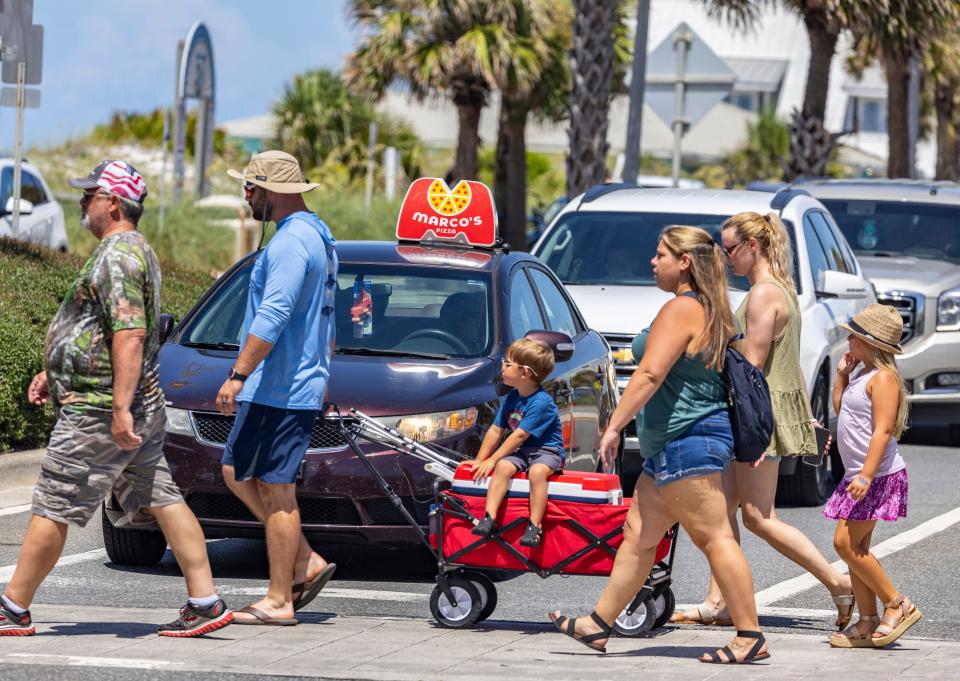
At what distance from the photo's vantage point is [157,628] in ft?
22.3

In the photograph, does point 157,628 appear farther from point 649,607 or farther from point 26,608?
point 649,607

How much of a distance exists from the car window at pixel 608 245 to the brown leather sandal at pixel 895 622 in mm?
5171

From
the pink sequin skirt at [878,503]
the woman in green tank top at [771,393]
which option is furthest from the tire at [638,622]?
the pink sequin skirt at [878,503]

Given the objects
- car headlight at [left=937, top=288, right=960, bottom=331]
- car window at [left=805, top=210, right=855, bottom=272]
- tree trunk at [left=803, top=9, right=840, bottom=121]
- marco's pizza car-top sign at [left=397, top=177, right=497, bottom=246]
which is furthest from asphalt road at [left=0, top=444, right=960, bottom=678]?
tree trunk at [left=803, top=9, right=840, bottom=121]

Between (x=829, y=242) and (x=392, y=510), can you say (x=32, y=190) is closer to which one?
(x=829, y=242)

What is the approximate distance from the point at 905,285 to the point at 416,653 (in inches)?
357

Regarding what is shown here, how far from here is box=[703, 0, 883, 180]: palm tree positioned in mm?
27312

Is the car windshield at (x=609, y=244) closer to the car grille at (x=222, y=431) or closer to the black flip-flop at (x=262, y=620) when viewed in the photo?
the car grille at (x=222, y=431)

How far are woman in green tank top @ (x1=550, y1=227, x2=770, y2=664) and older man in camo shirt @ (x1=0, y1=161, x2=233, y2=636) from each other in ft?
5.48

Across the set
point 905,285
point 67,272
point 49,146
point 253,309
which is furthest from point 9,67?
point 49,146

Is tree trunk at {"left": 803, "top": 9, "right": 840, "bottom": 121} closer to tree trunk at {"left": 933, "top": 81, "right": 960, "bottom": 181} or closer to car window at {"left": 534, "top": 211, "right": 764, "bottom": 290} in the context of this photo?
car window at {"left": 534, "top": 211, "right": 764, "bottom": 290}

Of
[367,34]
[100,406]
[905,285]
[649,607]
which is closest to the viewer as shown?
[100,406]

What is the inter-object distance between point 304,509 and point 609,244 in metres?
4.98

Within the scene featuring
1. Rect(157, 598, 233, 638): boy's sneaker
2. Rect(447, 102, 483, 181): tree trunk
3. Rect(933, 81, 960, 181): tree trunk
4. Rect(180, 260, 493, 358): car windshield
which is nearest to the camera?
Rect(157, 598, 233, 638): boy's sneaker
